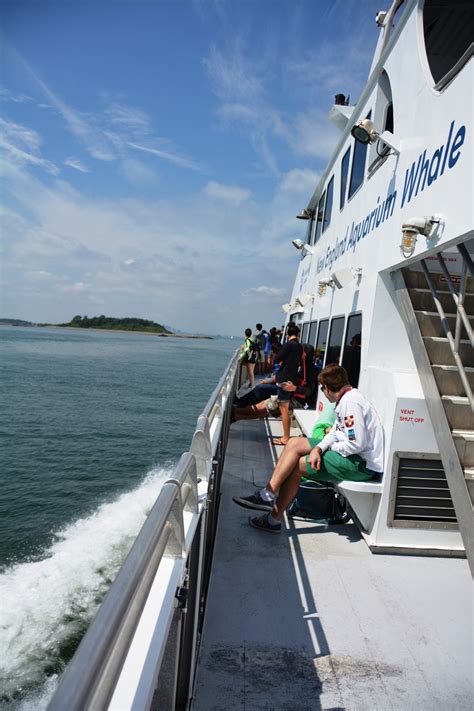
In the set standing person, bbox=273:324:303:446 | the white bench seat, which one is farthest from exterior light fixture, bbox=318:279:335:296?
the white bench seat

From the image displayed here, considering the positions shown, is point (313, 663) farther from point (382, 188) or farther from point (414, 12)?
point (414, 12)

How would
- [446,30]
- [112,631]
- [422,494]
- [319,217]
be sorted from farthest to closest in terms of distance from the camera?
[319,217] < [446,30] < [422,494] < [112,631]

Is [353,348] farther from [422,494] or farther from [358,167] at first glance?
[358,167]

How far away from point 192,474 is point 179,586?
0.68m

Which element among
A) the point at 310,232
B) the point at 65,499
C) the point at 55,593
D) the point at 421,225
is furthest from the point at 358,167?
the point at 65,499

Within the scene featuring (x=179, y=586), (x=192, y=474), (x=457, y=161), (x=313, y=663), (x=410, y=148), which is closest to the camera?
(x=179, y=586)

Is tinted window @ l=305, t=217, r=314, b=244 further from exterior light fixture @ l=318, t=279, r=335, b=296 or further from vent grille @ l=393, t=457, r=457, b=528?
vent grille @ l=393, t=457, r=457, b=528

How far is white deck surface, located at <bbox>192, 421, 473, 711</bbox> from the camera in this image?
2.55 metres

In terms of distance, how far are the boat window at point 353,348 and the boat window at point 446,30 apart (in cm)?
259

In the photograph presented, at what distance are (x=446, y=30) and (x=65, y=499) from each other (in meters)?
10.1

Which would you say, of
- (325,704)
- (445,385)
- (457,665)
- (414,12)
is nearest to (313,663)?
(325,704)

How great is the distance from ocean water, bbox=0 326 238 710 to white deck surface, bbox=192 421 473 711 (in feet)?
8.62

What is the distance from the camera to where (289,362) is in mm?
6859

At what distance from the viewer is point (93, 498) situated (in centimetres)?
1033
